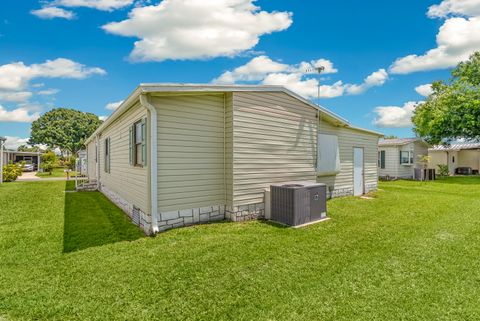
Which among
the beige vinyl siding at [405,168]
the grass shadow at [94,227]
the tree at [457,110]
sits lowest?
the grass shadow at [94,227]

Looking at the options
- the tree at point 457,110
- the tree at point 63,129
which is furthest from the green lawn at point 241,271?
the tree at point 63,129

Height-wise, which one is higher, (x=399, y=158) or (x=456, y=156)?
(x=456, y=156)

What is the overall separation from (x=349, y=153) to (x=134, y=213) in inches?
336

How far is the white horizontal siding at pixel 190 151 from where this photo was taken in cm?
551

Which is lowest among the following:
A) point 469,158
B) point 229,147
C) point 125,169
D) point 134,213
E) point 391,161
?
point 134,213

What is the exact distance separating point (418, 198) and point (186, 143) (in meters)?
9.36

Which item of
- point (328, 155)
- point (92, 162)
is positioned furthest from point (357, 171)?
point (92, 162)

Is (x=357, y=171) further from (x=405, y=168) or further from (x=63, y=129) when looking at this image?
(x=63, y=129)

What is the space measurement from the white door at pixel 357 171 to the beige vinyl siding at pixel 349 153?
0.71 feet

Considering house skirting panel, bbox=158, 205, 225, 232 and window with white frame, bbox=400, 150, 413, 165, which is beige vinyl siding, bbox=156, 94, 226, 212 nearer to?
house skirting panel, bbox=158, 205, 225, 232

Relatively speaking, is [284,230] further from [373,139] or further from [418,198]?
[373,139]

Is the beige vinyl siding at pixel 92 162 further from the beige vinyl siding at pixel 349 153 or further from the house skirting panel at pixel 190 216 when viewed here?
the beige vinyl siding at pixel 349 153

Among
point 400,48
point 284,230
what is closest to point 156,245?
point 284,230

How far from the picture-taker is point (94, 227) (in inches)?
232
